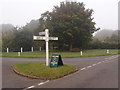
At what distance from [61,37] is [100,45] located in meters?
17.4

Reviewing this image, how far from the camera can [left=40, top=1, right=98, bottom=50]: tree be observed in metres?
35.6

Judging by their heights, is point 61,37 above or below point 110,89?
above

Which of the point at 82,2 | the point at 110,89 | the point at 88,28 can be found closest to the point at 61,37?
the point at 88,28

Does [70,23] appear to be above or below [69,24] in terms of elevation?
above

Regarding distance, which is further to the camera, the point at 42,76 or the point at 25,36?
the point at 25,36

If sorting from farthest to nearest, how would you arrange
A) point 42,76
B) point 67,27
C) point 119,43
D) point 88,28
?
point 119,43
point 88,28
point 67,27
point 42,76

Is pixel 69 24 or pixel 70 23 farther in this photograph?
pixel 70 23

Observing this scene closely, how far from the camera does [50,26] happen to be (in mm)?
36719

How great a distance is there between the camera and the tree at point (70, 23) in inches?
1403

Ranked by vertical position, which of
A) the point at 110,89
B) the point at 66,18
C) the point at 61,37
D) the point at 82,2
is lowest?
the point at 110,89

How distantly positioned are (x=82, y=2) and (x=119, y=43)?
51.3 ft

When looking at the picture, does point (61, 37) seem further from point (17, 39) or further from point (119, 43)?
point (119, 43)

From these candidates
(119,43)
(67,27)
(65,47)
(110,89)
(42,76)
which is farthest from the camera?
(119,43)

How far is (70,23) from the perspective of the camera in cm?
3612
